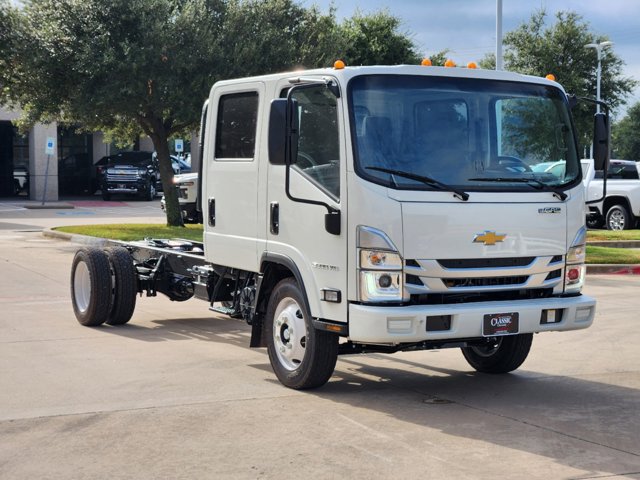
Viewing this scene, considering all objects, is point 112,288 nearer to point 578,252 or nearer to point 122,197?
point 578,252

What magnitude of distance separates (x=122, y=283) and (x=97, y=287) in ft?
0.86

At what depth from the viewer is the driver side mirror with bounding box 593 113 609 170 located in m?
8.13

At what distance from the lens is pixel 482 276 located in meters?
7.37

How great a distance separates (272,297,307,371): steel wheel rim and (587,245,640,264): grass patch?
1091 centimetres

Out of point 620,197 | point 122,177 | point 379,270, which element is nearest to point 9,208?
point 122,177

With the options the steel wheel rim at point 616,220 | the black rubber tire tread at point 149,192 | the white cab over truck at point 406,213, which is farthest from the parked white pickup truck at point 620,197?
the black rubber tire tread at point 149,192

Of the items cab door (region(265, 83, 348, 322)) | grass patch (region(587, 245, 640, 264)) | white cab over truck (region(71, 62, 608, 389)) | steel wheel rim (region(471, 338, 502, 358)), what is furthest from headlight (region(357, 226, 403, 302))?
grass patch (region(587, 245, 640, 264))

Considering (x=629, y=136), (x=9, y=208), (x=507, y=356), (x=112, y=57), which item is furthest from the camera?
(x=629, y=136)

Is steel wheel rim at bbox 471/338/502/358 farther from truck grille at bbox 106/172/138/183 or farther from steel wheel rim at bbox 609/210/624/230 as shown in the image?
truck grille at bbox 106/172/138/183

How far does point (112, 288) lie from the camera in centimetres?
1080

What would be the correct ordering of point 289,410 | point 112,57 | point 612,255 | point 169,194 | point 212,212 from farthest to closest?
point 169,194
point 112,57
point 612,255
point 212,212
point 289,410

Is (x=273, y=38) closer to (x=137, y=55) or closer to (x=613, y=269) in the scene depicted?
(x=137, y=55)

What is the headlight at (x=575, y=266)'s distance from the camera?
7.81 metres

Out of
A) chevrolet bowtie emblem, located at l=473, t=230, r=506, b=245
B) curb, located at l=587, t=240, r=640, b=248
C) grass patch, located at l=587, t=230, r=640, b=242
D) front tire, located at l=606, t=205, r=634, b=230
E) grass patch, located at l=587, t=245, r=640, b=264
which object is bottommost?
grass patch, located at l=587, t=245, r=640, b=264
